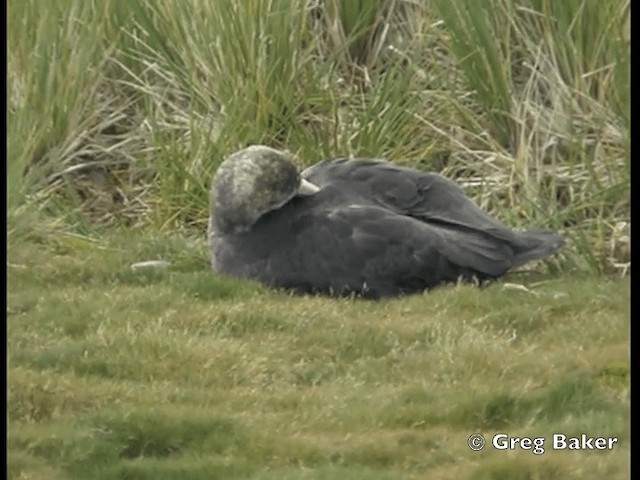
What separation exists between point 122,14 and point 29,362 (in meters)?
3.13

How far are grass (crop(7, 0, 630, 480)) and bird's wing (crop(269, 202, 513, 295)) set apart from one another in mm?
128

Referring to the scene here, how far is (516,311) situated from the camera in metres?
6.49

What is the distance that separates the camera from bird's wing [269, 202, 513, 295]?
6.98 m

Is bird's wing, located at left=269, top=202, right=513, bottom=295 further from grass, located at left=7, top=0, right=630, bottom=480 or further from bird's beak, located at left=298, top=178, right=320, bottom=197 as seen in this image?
bird's beak, located at left=298, top=178, right=320, bottom=197

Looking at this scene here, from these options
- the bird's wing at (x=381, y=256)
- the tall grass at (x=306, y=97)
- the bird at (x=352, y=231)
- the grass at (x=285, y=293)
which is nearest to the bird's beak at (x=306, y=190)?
the bird at (x=352, y=231)

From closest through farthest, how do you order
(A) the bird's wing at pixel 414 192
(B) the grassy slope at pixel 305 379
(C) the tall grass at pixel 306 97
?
1. (B) the grassy slope at pixel 305 379
2. (A) the bird's wing at pixel 414 192
3. (C) the tall grass at pixel 306 97

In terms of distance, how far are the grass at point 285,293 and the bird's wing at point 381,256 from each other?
128mm

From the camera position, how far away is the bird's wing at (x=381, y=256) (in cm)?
698

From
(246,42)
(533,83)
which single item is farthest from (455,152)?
(246,42)

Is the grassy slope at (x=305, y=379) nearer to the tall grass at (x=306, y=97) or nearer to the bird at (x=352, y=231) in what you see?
the bird at (x=352, y=231)

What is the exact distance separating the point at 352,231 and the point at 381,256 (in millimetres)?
161

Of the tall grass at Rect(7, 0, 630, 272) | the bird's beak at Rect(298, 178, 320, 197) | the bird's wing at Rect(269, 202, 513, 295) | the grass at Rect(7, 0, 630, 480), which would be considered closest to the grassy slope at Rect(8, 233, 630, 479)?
the grass at Rect(7, 0, 630, 480)
